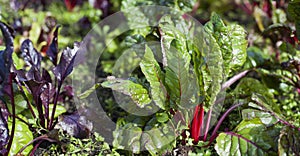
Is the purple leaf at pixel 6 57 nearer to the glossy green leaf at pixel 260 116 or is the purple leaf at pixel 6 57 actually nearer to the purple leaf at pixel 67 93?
the purple leaf at pixel 67 93

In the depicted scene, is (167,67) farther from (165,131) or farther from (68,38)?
(68,38)

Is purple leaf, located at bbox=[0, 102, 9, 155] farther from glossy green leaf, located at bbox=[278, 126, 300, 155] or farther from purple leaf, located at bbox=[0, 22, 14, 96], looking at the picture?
glossy green leaf, located at bbox=[278, 126, 300, 155]

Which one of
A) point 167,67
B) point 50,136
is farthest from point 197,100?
point 50,136

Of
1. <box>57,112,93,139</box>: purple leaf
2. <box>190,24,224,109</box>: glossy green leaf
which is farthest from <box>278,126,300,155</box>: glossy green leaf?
<box>57,112,93,139</box>: purple leaf

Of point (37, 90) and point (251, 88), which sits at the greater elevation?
point (37, 90)

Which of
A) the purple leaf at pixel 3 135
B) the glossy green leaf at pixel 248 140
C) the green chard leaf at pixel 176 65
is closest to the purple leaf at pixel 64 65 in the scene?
the purple leaf at pixel 3 135

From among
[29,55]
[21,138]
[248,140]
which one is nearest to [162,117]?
[248,140]

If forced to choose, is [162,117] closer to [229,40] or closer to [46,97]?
[229,40]
